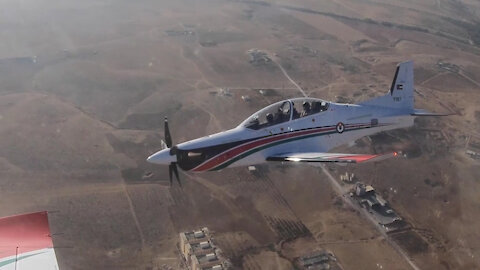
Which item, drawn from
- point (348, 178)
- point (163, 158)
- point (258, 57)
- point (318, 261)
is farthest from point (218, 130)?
point (258, 57)

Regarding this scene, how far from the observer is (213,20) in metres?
95.4

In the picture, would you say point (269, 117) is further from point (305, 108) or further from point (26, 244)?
point (26, 244)

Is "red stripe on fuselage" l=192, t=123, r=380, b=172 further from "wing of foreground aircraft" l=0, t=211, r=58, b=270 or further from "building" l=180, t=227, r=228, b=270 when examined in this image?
"wing of foreground aircraft" l=0, t=211, r=58, b=270

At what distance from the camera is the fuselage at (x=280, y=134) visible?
28.0 metres

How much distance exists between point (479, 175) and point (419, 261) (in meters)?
15.2

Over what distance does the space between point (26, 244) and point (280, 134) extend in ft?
55.0

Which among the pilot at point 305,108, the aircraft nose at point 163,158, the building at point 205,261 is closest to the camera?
the aircraft nose at point 163,158

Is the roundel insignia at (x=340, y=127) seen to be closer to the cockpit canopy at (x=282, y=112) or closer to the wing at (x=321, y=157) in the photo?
the cockpit canopy at (x=282, y=112)

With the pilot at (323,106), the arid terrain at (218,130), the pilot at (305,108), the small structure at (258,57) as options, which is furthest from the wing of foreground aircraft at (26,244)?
the small structure at (258,57)

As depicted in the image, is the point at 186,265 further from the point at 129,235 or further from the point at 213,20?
the point at 213,20

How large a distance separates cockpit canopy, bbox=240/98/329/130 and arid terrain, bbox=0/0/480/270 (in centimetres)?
937

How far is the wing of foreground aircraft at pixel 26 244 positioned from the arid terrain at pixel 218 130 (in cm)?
1237

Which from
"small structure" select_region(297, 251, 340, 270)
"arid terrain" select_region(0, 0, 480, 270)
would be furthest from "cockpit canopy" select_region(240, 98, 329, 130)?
"small structure" select_region(297, 251, 340, 270)

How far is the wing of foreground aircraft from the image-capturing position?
1819 cm
